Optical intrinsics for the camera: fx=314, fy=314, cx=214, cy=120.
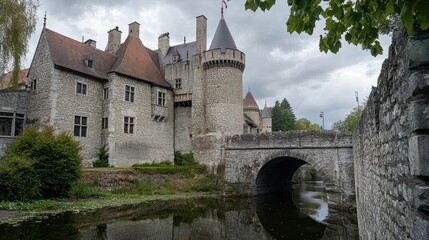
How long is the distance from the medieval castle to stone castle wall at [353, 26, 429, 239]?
21474mm

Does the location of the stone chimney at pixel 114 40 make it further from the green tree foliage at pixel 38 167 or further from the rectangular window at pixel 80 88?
the green tree foliage at pixel 38 167

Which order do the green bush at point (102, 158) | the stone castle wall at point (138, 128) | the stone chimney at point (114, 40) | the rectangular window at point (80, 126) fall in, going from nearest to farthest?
the rectangular window at point (80, 126), the green bush at point (102, 158), the stone castle wall at point (138, 128), the stone chimney at point (114, 40)

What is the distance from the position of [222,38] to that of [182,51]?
204 inches

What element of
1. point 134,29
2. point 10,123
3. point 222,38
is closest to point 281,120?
point 222,38

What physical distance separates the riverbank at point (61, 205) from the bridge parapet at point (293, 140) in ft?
18.0

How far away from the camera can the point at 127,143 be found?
972 inches

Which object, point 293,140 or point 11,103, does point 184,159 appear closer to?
point 293,140

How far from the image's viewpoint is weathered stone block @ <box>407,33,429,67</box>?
7.50 ft

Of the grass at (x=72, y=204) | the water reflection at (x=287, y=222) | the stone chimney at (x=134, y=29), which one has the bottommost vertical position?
the water reflection at (x=287, y=222)

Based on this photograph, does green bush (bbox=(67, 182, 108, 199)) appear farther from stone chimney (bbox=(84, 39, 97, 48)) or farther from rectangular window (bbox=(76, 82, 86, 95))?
stone chimney (bbox=(84, 39, 97, 48))

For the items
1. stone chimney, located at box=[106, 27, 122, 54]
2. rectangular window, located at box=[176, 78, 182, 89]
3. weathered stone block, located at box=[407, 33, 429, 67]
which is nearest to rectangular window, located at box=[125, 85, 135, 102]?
rectangular window, located at box=[176, 78, 182, 89]

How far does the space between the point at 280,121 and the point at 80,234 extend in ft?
158

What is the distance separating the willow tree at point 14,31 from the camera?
→ 16750 mm

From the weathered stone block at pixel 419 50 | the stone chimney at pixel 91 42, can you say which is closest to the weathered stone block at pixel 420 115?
the weathered stone block at pixel 419 50
